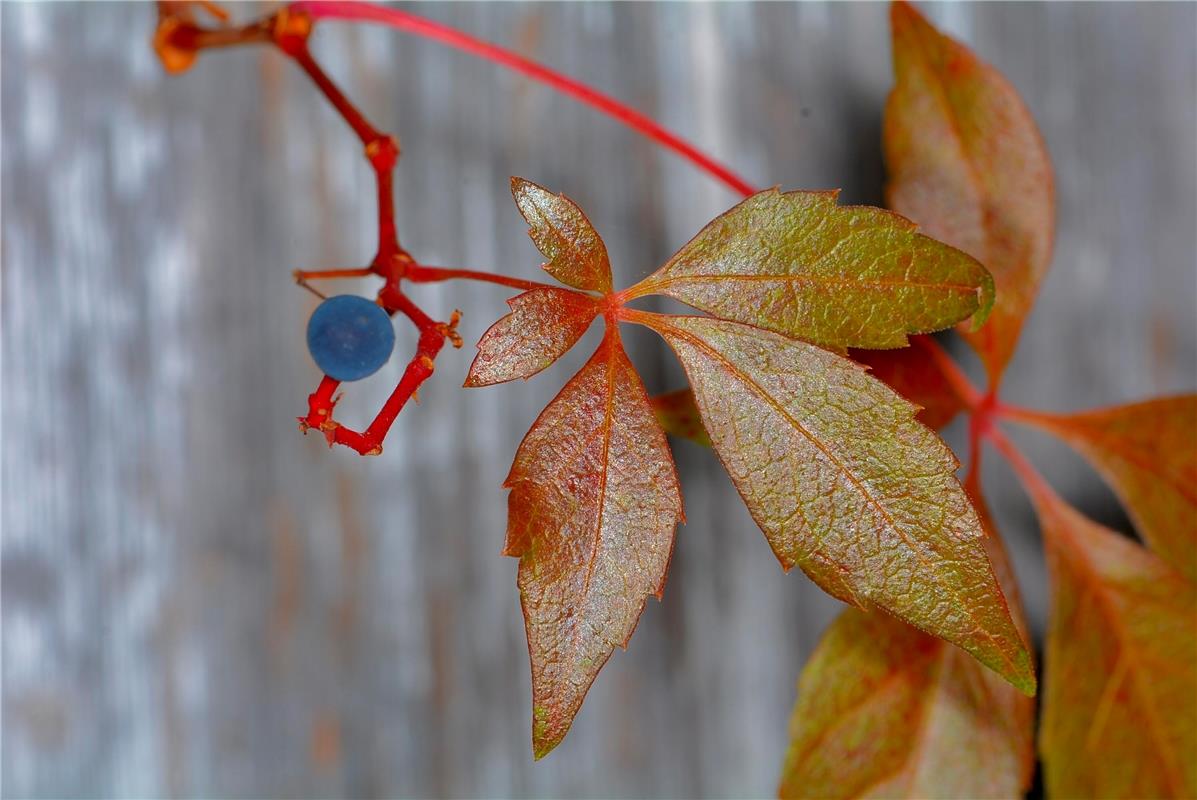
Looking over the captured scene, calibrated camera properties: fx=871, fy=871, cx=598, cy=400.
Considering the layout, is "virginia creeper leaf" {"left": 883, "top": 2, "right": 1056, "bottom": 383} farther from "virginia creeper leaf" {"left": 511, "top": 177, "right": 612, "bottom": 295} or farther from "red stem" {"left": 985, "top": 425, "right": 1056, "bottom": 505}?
"virginia creeper leaf" {"left": 511, "top": 177, "right": 612, "bottom": 295}

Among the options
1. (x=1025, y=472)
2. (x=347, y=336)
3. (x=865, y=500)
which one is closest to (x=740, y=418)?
(x=865, y=500)

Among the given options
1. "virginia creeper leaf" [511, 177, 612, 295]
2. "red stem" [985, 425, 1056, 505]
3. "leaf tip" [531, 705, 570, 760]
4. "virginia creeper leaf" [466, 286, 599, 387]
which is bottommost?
"leaf tip" [531, 705, 570, 760]

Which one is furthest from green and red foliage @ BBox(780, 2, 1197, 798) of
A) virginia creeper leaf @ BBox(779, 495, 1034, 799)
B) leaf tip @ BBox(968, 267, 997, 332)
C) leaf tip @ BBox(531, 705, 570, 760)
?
leaf tip @ BBox(531, 705, 570, 760)

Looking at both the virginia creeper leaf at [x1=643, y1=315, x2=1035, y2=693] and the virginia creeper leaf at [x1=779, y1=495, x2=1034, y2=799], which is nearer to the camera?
the virginia creeper leaf at [x1=643, y1=315, x2=1035, y2=693]

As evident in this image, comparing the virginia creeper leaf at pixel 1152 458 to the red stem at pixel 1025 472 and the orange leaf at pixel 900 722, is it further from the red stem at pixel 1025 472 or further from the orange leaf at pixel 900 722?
the orange leaf at pixel 900 722

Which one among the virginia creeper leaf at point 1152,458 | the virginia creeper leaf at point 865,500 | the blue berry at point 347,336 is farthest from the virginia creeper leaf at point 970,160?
the blue berry at point 347,336

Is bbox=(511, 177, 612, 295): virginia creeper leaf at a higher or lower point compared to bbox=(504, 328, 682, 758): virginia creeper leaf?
higher

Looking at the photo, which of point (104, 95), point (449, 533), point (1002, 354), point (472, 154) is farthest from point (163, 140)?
point (1002, 354)
